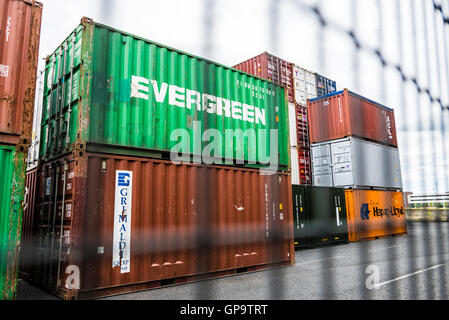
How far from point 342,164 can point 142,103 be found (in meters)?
11.5

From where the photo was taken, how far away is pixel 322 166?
633 inches

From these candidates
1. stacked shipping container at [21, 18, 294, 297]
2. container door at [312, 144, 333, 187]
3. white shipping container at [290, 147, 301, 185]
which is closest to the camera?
stacked shipping container at [21, 18, 294, 297]

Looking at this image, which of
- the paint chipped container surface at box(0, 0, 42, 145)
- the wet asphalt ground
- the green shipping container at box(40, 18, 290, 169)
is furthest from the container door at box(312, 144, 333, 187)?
the paint chipped container surface at box(0, 0, 42, 145)

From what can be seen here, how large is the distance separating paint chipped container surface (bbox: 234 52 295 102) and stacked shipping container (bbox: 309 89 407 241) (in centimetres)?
185

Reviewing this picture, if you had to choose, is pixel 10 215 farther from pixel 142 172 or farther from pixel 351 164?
pixel 351 164

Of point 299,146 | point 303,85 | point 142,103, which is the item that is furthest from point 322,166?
point 142,103

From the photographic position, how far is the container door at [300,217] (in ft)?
40.7

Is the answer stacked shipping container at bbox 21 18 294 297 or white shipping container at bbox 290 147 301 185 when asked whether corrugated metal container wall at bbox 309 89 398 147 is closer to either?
white shipping container at bbox 290 147 301 185

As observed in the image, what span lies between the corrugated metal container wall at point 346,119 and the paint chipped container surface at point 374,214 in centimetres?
290

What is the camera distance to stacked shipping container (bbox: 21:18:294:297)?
5.75 metres
